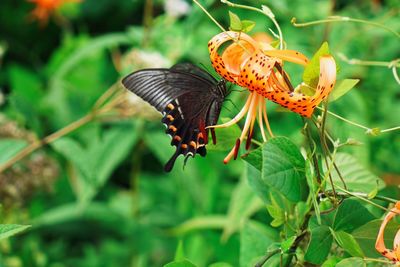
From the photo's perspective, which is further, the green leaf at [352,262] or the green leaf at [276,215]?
the green leaf at [276,215]

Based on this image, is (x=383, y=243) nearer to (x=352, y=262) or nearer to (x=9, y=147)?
(x=352, y=262)

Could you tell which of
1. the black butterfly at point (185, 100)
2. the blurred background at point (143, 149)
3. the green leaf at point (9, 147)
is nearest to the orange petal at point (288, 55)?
the black butterfly at point (185, 100)

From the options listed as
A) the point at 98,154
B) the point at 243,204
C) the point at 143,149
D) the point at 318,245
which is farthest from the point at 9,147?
the point at 318,245

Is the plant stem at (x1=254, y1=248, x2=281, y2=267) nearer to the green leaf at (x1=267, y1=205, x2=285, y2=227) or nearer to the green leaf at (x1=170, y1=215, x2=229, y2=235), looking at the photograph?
the green leaf at (x1=267, y1=205, x2=285, y2=227)

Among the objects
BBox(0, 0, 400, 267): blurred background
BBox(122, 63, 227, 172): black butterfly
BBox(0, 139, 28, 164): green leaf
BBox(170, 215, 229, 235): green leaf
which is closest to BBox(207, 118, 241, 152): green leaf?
BBox(122, 63, 227, 172): black butterfly

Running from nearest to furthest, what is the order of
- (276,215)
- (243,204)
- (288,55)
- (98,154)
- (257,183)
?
(288,55)
(276,215)
(257,183)
(243,204)
(98,154)

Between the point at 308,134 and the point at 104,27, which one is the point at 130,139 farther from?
the point at 104,27

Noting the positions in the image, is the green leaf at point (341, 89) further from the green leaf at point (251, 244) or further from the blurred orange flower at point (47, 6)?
the blurred orange flower at point (47, 6)
